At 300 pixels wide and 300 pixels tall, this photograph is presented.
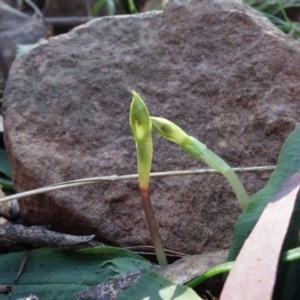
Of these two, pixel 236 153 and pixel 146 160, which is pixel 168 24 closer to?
pixel 236 153

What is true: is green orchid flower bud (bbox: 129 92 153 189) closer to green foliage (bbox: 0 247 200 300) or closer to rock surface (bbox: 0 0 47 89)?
green foliage (bbox: 0 247 200 300)

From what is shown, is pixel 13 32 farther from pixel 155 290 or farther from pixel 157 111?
pixel 155 290

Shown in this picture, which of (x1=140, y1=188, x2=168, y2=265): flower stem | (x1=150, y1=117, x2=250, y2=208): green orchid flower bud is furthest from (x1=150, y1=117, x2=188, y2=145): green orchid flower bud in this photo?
(x1=140, y1=188, x2=168, y2=265): flower stem

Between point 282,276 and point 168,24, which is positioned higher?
point 168,24

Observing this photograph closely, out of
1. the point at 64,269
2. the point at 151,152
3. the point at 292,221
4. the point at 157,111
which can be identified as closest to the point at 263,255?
the point at 292,221

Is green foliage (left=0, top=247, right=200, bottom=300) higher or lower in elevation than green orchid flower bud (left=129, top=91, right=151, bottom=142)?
lower

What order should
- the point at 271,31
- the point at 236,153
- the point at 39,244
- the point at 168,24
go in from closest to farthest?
1. the point at 39,244
2. the point at 236,153
3. the point at 271,31
4. the point at 168,24

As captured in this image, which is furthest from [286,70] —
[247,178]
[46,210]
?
[46,210]
